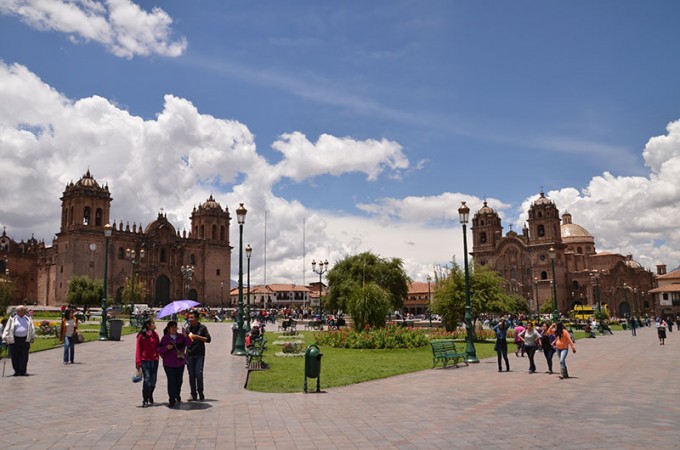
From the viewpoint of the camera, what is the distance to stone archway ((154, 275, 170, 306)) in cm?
7669

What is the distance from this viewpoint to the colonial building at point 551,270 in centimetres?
8381

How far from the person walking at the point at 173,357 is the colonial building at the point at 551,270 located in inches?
3123

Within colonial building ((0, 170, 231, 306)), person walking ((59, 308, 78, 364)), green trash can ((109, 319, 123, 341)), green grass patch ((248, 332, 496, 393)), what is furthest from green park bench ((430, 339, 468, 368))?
colonial building ((0, 170, 231, 306))

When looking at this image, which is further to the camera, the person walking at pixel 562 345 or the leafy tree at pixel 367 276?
the leafy tree at pixel 367 276

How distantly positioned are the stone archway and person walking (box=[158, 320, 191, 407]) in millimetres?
70757

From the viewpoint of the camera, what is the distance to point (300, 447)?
22.4ft

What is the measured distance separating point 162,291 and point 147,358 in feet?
235

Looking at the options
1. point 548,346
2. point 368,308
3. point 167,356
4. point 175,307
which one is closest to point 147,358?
point 167,356

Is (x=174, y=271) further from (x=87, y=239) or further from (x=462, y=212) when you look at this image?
(x=462, y=212)

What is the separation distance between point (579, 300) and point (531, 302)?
7.88 m

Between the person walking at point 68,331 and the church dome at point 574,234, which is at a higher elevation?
the church dome at point 574,234

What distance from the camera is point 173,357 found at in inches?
373

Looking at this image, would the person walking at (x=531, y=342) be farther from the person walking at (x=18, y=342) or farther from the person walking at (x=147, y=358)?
the person walking at (x=18, y=342)

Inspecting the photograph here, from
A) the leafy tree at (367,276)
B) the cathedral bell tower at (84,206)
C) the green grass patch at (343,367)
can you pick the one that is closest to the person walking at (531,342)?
the green grass patch at (343,367)
